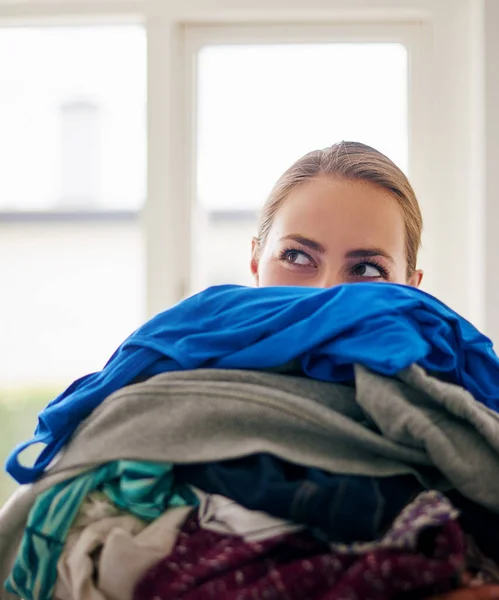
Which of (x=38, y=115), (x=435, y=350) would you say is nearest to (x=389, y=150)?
(x=38, y=115)

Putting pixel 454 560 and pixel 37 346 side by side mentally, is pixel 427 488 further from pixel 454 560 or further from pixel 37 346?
pixel 37 346

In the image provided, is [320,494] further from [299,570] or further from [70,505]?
[70,505]

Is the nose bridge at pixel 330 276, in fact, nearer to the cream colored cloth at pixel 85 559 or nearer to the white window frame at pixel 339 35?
the cream colored cloth at pixel 85 559

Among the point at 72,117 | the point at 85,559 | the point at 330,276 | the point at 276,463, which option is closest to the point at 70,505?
the point at 85,559

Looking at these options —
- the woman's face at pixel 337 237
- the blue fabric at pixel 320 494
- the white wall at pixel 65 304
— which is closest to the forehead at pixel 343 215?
the woman's face at pixel 337 237

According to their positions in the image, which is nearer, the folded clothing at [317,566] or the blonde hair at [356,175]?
the folded clothing at [317,566]

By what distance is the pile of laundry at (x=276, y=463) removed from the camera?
0.57 m

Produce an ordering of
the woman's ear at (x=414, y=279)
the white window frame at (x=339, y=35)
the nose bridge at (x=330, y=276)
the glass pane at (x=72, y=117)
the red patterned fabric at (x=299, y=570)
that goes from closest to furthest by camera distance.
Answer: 1. the red patterned fabric at (x=299, y=570)
2. the nose bridge at (x=330, y=276)
3. the woman's ear at (x=414, y=279)
4. the white window frame at (x=339, y=35)
5. the glass pane at (x=72, y=117)

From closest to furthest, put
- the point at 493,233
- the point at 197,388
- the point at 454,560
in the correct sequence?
the point at 454,560, the point at 197,388, the point at 493,233

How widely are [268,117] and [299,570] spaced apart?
6.06ft

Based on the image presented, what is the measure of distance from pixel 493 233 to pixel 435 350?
4.72 feet

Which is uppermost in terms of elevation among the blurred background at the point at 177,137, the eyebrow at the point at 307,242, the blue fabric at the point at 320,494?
the blurred background at the point at 177,137

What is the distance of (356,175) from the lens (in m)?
0.98

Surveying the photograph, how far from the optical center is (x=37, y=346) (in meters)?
2.37
